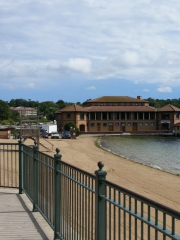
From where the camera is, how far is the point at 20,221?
6805mm

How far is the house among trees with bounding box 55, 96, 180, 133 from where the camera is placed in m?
93.4

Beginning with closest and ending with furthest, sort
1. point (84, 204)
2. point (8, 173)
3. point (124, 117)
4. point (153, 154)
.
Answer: point (84, 204), point (8, 173), point (153, 154), point (124, 117)

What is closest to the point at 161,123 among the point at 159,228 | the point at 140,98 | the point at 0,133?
the point at 140,98

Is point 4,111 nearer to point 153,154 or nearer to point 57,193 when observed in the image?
point 153,154

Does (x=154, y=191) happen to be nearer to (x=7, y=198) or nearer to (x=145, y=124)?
(x=7, y=198)

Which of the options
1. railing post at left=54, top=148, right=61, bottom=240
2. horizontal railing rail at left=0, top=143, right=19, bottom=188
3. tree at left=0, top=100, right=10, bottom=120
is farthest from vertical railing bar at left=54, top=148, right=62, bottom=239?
tree at left=0, top=100, right=10, bottom=120

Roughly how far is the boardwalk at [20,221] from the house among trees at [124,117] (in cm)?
8261

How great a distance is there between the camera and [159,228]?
8.34ft

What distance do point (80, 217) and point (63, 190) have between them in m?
0.88

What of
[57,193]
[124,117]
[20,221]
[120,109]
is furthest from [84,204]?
[124,117]

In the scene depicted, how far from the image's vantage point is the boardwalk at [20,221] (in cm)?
600

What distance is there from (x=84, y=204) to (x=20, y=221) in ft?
7.43

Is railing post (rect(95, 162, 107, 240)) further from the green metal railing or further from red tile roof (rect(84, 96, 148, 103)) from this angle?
red tile roof (rect(84, 96, 148, 103))

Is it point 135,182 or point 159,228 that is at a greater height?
point 159,228
